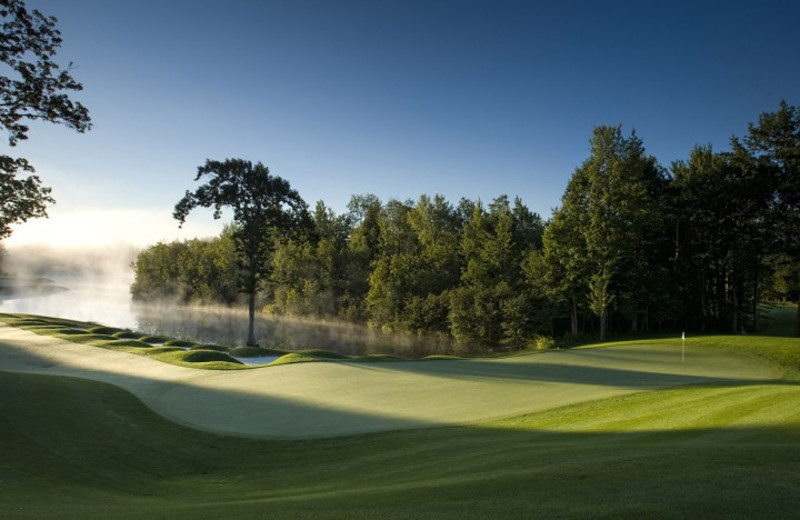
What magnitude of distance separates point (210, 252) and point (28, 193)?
82.5 metres

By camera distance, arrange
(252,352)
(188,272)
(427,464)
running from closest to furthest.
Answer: (427,464)
(252,352)
(188,272)

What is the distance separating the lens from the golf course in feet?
16.9

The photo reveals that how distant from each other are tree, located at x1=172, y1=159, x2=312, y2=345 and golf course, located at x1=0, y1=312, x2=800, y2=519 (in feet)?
53.9

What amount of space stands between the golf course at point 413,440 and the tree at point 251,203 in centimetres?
1642

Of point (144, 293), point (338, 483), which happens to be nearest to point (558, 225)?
point (338, 483)

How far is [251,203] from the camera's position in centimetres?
3741

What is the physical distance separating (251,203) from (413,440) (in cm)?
3081

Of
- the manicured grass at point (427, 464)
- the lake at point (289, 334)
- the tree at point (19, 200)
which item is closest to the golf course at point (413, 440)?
the manicured grass at point (427, 464)

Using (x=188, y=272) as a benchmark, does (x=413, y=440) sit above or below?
below

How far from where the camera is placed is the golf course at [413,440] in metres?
5.15

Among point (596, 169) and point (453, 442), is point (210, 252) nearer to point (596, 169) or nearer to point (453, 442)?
point (596, 169)

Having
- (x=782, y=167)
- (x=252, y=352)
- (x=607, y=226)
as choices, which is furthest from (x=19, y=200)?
(x=782, y=167)

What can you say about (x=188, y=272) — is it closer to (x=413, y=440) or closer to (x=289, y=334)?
(x=289, y=334)

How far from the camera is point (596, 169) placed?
3797 cm
